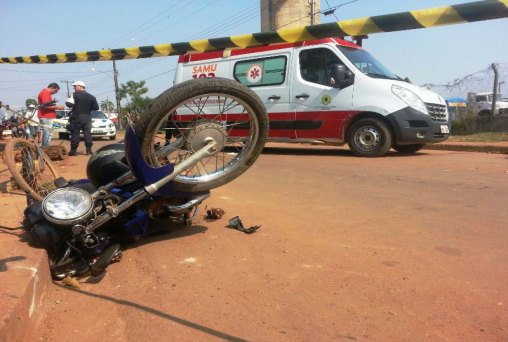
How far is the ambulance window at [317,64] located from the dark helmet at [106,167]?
5933 mm

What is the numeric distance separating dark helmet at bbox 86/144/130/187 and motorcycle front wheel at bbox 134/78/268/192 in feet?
0.99

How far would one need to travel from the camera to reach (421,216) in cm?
408

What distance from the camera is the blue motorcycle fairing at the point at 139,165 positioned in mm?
3127

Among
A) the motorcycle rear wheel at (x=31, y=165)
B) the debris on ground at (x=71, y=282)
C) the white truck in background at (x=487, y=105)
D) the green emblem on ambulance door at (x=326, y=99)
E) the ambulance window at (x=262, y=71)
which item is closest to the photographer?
the debris on ground at (x=71, y=282)

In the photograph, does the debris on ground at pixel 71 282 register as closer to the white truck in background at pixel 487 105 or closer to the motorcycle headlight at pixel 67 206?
the motorcycle headlight at pixel 67 206

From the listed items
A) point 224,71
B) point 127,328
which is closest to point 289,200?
point 127,328

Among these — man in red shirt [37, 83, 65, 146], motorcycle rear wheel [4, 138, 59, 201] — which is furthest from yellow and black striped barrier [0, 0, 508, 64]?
man in red shirt [37, 83, 65, 146]

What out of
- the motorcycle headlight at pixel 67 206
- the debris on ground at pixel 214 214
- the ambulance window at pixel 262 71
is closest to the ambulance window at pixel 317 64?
the ambulance window at pixel 262 71

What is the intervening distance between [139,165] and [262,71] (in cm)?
677

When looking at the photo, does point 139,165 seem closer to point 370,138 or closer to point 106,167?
point 106,167

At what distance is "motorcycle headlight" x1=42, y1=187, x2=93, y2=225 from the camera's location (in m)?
2.83

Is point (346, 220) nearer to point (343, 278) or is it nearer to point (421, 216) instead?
point (421, 216)

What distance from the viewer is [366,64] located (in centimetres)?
875

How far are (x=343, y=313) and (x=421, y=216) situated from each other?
2.01 metres
